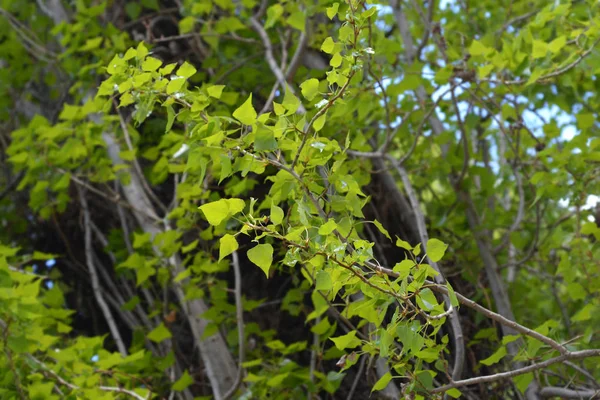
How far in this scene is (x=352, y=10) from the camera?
1509 millimetres

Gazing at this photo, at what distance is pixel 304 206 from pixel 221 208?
0.51 feet

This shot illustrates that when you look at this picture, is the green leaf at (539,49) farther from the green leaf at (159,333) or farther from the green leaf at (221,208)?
the green leaf at (159,333)

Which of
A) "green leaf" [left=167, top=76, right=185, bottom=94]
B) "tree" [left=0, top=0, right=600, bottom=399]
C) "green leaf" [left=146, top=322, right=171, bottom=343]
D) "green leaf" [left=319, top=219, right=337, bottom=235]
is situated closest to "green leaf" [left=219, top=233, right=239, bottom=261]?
"tree" [left=0, top=0, right=600, bottom=399]

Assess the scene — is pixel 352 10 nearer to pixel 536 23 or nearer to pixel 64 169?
pixel 536 23

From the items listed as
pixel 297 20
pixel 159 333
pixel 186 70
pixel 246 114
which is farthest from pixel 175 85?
pixel 159 333

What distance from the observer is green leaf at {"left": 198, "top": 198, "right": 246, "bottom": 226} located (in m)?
1.29

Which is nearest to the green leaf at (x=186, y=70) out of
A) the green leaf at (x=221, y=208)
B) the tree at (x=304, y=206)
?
the tree at (x=304, y=206)

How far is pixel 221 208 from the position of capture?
4.28ft

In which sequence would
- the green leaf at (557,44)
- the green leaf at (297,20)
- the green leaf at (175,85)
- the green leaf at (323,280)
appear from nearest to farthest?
1. the green leaf at (323,280)
2. the green leaf at (175,85)
3. the green leaf at (557,44)
4. the green leaf at (297,20)

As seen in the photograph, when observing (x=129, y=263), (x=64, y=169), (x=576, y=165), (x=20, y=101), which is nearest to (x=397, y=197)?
(x=576, y=165)

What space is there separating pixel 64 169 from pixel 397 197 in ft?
4.26

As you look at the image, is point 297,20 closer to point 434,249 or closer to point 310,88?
point 310,88

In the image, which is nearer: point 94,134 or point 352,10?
point 352,10

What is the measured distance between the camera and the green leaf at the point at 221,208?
129 cm
